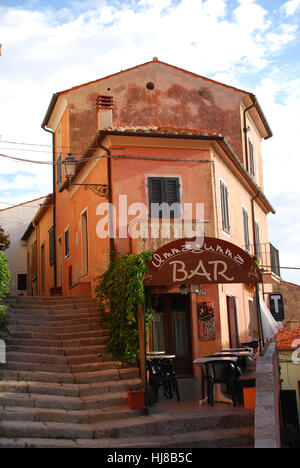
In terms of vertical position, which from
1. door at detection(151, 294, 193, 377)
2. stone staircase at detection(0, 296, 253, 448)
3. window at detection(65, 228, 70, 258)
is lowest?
stone staircase at detection(0, 296, 253, 448)

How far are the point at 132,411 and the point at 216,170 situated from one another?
774cm

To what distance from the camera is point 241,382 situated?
10.9m

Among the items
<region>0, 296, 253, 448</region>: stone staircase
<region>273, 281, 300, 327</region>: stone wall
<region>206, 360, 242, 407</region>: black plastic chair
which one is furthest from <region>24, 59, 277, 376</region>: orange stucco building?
<region>273, 281, 300, 327</region>: stone wall

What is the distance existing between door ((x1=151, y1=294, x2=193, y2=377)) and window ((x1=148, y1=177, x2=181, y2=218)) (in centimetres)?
209

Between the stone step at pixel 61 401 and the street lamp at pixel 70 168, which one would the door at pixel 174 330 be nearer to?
the stone step at pixel 61 401

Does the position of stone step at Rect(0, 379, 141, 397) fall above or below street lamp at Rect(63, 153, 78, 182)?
below

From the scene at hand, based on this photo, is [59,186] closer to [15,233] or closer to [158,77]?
[158,77]

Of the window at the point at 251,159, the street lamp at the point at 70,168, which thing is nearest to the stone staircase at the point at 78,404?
the street lamp at the point at 70,168

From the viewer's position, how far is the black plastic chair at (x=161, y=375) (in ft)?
37.4

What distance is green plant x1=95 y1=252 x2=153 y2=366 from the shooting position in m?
11.9

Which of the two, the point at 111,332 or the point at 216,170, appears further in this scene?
the point at 216,170

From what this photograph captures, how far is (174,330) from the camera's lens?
14242 mm

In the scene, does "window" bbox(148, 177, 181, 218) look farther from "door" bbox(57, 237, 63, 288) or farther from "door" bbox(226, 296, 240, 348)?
"door" bbox(57, 237, 63, 288)
